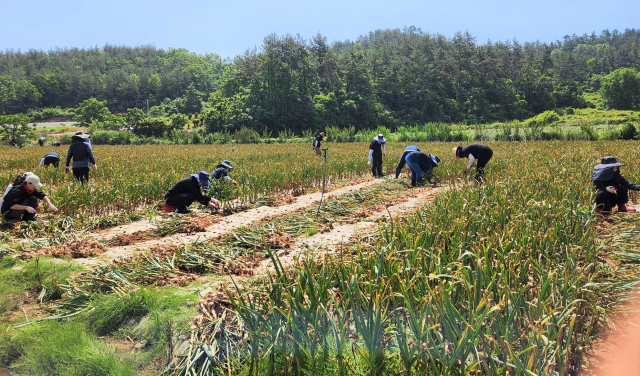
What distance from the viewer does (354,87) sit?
64125 mm

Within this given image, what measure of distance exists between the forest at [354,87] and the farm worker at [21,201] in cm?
4112

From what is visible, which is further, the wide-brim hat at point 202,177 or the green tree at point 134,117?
the green tree at point 134,117

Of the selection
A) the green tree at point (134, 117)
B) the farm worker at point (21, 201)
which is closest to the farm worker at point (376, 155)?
the farm worker at point (21, 201)

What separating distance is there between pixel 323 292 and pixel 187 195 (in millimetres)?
5415

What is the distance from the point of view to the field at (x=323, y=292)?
2457 mm

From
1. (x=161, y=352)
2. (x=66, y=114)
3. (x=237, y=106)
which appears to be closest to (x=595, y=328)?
(x=161, y=352)

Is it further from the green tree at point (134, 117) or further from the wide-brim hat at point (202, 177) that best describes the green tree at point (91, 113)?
the wide-brim hat at point (202, 177)

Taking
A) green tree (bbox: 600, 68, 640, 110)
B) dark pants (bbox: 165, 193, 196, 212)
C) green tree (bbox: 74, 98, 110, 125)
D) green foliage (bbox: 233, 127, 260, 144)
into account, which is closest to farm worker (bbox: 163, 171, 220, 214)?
dark pants (bbox: 165, 193, 196, 212)

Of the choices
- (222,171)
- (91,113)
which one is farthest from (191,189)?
(91,113)

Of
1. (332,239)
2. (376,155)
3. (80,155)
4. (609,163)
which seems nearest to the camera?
(332,239)

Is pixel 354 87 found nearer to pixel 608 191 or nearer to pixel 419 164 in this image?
pixel 419 164

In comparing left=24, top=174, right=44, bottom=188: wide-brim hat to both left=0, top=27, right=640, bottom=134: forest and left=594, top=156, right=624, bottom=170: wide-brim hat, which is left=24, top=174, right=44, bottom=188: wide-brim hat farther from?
left=0, top=27, right=640, bottom=134: forest

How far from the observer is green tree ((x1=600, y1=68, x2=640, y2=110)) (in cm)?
7331

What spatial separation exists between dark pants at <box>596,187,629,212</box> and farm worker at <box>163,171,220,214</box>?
6.95 meters
